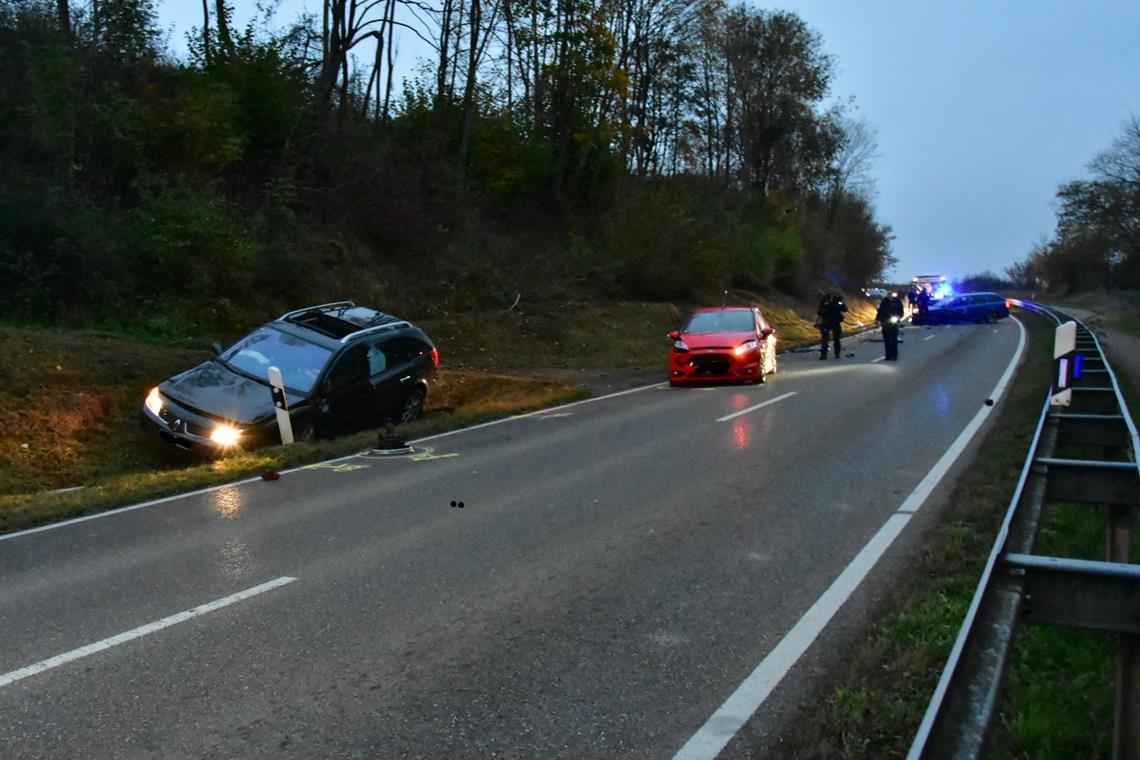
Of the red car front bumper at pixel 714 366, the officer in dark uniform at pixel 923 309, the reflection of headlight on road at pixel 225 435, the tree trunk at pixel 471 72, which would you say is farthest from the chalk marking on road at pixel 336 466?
the officer in dark uniform at pixel 923 309

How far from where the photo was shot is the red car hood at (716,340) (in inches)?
749

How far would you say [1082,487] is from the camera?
716 centimetres

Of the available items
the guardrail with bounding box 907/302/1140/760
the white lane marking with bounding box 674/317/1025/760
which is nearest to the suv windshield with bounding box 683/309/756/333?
the white lane marking with bounding box 674/317/1025/760

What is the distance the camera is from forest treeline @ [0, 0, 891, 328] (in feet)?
65.0

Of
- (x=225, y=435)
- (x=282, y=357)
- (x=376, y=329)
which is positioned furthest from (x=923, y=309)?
(x=225, y=435)

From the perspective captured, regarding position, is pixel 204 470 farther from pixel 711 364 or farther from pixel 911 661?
pixel 711 364

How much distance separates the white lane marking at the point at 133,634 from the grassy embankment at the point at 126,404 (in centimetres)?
334

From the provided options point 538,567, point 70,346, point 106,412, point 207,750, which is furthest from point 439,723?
A: point 70,346

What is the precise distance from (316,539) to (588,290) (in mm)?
25361

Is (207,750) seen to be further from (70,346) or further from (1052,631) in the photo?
(70,346)

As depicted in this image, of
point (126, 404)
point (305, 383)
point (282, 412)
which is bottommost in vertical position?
point (126, 404)

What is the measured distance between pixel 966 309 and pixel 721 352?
3285 centimetres

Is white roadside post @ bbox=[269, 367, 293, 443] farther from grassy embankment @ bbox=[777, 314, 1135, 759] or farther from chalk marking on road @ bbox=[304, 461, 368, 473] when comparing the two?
grassy embankment @ bbox=[777, 314, 1135, 759]

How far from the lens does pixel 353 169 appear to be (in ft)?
95.1
